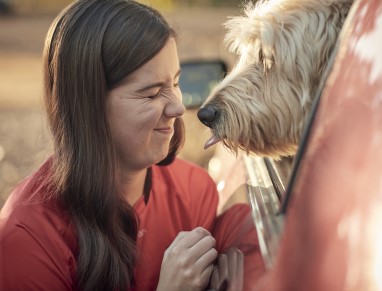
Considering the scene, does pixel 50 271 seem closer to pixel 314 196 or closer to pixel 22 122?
pixel 314 196

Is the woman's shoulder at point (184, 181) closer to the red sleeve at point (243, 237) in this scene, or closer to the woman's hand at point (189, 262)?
the red sleeve at point (243, 237)

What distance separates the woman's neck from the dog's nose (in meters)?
0.30

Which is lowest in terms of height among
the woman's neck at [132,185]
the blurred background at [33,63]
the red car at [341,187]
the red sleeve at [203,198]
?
the blurred background at [33,63]

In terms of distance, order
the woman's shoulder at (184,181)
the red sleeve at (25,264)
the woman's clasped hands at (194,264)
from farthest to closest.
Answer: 1. the woman's shoulder at (184,181)
2. the red sleeve at (25,264)
3. the woman's clasped hands at (194,264)

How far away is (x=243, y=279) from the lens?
181cm

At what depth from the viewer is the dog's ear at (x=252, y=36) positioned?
2780 millimetres

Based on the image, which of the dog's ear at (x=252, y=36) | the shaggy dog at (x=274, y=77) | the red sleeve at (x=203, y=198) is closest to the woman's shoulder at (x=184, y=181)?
the red sleeve at (x=203, y=198)

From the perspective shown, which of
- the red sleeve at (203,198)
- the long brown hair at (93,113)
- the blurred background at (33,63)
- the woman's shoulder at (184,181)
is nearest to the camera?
the long brown hair at (93,113)

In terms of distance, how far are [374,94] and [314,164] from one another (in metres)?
0.19

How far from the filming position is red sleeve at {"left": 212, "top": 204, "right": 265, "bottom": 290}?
1.74m

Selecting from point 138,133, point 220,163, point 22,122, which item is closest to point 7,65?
point 22,122

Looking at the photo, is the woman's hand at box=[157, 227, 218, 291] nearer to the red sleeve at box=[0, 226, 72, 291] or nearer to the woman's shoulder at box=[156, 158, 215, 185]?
the red sleeve at box=[0, 226, 72, 291]

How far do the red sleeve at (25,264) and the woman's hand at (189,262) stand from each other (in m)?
0.35

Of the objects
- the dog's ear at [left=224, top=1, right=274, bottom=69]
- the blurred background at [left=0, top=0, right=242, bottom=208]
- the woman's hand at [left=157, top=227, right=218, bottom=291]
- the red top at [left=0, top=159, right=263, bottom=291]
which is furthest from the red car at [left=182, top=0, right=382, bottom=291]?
the blurred background at [left=0, top=0, right=242, bottom=208]
